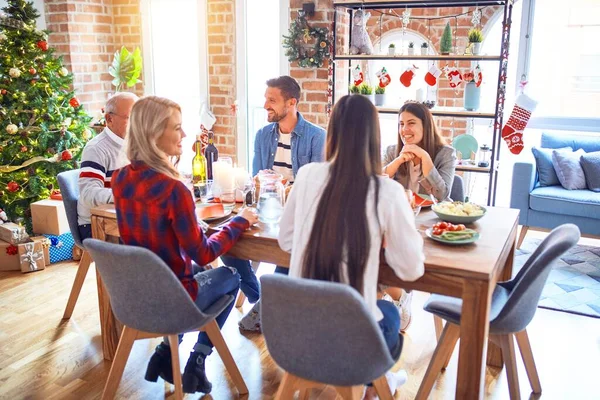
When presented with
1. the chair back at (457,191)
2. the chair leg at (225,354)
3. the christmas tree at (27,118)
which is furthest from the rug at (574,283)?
the christmas tree at (27,118)

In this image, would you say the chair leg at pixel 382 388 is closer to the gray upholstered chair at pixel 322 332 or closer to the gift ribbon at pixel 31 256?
the gray upholstered chair at pixel 322 332

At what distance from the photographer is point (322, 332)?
5.05 ft

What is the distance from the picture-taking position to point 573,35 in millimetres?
5148

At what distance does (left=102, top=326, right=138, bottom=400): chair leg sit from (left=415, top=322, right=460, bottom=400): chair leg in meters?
1.09

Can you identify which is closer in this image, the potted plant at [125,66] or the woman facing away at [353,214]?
the woman facing away at [353,214]

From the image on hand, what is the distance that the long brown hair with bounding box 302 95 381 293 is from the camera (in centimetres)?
161

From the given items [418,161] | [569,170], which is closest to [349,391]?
[418,161]

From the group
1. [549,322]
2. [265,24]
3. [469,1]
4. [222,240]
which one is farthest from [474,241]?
[265,24]

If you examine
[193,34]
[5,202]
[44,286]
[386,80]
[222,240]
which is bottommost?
[44,286]

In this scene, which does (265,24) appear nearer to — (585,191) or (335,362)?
(585,191)

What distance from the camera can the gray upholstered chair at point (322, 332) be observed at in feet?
4.85

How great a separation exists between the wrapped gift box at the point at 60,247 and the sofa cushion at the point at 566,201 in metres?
3.35

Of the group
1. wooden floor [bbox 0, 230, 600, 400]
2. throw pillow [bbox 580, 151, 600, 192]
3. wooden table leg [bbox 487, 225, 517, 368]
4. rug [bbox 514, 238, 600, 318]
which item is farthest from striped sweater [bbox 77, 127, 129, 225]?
throw pillow [bbox 580, 151, 600, 192]

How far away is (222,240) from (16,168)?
108 inches
